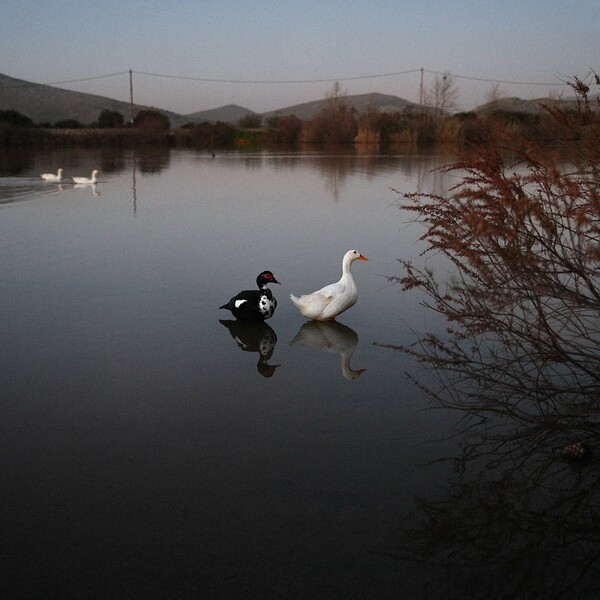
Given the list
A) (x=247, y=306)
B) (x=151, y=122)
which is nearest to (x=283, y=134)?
(x=151, y=122)

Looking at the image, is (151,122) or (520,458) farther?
(151,122)

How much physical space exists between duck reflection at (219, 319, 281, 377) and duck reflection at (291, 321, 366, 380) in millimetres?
247

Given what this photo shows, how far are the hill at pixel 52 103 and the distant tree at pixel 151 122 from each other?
5702 cm

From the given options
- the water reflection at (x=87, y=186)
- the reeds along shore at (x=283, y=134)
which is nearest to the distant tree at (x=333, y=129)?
the reeds along shore at (x=283, y=134)

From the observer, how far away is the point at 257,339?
5953mm

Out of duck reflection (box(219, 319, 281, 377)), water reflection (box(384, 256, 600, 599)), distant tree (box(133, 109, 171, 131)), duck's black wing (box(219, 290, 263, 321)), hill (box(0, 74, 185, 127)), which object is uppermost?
hill (box(0, 74, 185, 127))

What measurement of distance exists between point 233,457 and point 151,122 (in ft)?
167

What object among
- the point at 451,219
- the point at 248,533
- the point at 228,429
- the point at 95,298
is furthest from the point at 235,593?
the point at 95,298

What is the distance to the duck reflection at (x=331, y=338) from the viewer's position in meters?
5.56

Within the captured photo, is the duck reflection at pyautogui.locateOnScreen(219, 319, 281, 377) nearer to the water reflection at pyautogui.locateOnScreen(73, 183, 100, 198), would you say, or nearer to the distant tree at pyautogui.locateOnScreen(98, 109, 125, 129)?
the water reflection at pyautogui.locateOnScreen(73, 183, 100, 198)

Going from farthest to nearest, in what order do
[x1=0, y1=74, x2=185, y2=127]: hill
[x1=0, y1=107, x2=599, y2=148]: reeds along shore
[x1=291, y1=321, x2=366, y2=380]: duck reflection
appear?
1. [x1=0, y1=74, x2=185, y2=127]: hill
2. [x1=0, y1=107, x2=599, y2=148]: reeds along shore
3. [x1=291, y1=321, x2=366, y2=380]: duck reflection

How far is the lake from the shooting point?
2.86 meters

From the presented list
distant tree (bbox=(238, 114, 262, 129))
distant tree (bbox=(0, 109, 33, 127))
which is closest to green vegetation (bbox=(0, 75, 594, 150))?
distant tree (bbox=(0, 109, 33, 127))

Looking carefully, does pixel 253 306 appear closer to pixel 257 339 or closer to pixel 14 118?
pixel 257 339
